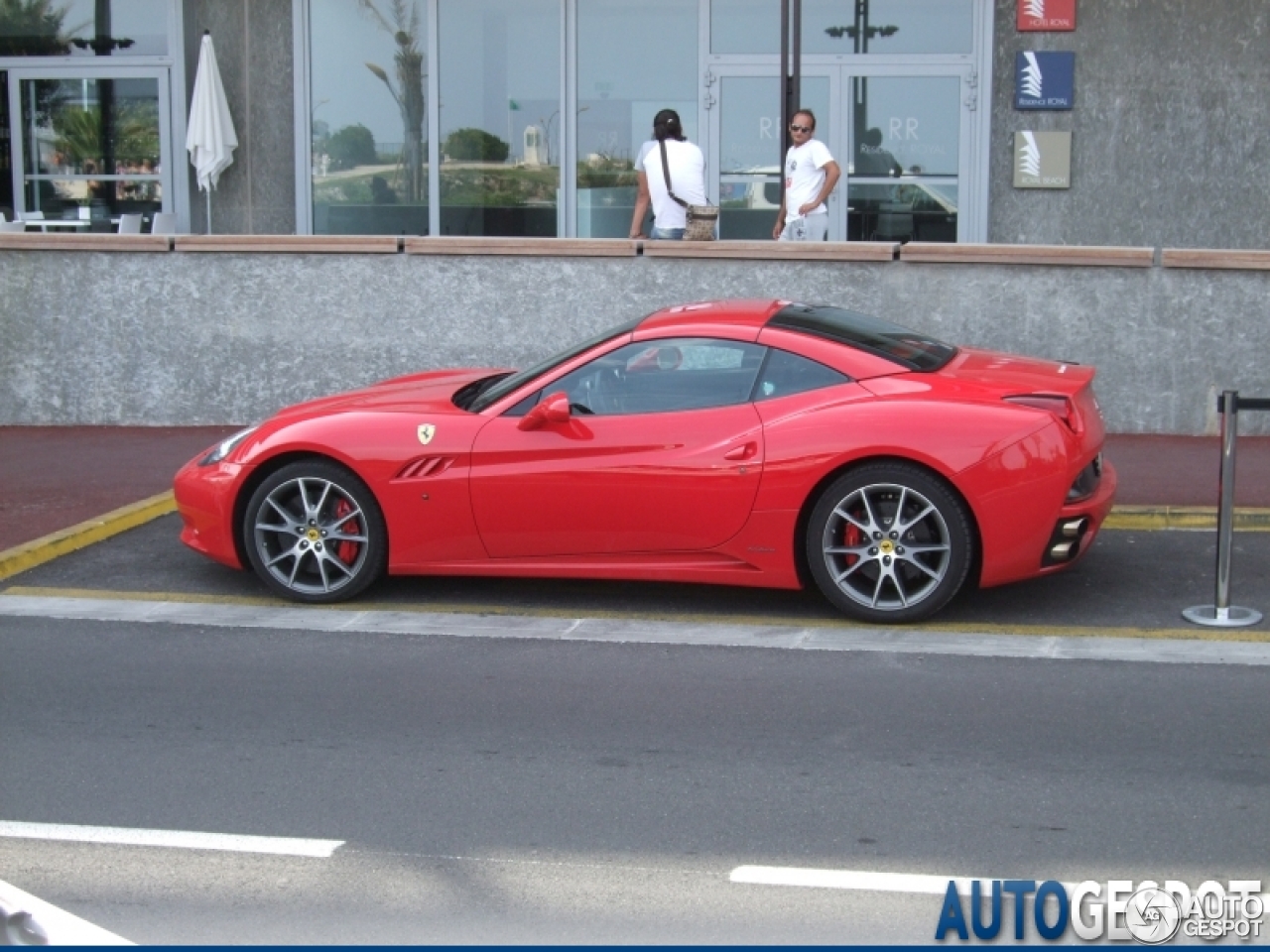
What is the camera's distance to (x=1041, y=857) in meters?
4.84

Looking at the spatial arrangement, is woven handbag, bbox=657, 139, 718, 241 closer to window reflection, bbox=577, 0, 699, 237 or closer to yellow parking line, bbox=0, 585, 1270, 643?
window reflection, bbox=577, 0, 699, 237

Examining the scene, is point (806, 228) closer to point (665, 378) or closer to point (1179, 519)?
point (1179, 519)

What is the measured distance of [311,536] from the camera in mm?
7945

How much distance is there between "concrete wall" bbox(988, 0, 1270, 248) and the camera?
1528cm

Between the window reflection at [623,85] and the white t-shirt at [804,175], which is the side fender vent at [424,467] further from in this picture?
the window reflection at [623,85]

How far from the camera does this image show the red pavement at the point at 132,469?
9844 millimetres

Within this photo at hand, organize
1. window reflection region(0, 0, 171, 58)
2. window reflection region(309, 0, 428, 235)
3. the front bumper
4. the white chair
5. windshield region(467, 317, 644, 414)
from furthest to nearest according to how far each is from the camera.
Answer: window reflection region(0, 0, 171, 58), window reflection region(309, 0, 428, 235), the white chair, the front bumper, windshield region(467, 317, 644, 414)

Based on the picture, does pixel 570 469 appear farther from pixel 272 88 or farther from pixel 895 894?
pixel 272 88

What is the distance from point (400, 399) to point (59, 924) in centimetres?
414

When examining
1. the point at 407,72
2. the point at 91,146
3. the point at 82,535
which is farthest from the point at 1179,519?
the point at 91,146

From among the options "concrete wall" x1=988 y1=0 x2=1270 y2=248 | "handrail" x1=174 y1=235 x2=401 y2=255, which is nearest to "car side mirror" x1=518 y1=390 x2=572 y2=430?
"handrail" x1=174 y1=235 x2=401 y2=255

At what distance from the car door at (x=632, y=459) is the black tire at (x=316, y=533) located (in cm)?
60

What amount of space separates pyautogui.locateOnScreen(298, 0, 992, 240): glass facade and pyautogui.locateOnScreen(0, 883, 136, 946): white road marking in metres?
12.2

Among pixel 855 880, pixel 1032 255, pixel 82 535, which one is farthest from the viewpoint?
pixel 1032 255
